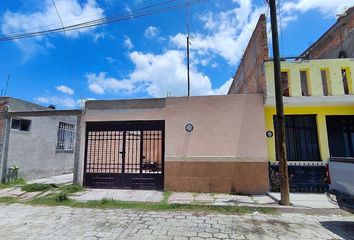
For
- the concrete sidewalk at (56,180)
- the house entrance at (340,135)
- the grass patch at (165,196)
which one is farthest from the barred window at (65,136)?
the house entrance at (340,135)

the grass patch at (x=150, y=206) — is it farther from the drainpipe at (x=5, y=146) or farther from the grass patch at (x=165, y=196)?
the drainpipe at (x=5, y=146)

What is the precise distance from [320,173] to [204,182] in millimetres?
4095

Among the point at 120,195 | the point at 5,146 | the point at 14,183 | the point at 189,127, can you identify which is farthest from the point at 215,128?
the point at 5,146

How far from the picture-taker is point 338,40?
1255 centimetres

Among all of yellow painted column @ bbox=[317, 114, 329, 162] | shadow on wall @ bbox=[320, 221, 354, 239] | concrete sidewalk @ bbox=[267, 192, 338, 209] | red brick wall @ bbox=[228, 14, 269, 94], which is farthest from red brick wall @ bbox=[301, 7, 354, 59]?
shadow on wall @ bbox=[320, 221, 354, 239]

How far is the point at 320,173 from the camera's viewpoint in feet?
28.2

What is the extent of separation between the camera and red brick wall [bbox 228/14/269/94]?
29.7ft

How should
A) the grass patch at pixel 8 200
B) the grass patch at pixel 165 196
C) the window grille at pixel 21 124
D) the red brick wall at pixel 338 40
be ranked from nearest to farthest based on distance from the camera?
1. the grass patch at pixel 165 196
2. the grass patch at pixel 8 200
3. the window grille at pixel 21 124
4. the red brick wall at pixel 338 40

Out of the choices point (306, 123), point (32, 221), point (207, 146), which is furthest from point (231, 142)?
point (32, 221)

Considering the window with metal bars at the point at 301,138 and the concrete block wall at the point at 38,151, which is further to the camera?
the concrete block wall at the point at 38,151

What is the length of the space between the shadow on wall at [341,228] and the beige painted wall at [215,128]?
120 inches

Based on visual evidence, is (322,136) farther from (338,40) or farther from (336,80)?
(338,40)

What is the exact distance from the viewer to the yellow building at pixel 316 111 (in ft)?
28.1

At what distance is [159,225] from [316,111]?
7.21 m
